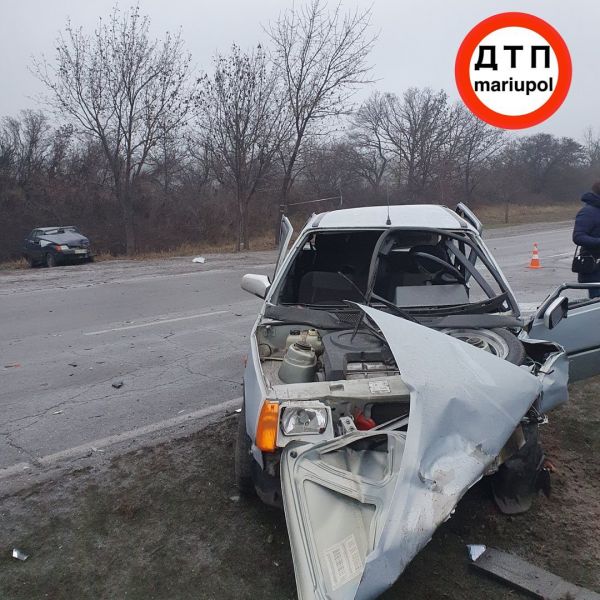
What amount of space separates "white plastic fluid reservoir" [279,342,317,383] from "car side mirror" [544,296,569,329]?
5.25ft

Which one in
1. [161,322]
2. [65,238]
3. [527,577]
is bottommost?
[527,577]

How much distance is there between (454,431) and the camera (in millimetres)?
2383

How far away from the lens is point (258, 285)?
477cm

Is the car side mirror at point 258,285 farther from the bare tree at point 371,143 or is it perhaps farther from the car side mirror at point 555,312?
the bare tree at point 371,143

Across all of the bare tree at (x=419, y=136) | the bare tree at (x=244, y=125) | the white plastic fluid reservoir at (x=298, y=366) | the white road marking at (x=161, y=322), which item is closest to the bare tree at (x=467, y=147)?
the bare tree at (x=419, y=136)

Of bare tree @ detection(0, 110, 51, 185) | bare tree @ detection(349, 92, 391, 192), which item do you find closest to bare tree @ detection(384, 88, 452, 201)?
bare tree @ detection(349, 92, 391, 192)

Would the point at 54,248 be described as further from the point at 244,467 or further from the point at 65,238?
the point at 244,467

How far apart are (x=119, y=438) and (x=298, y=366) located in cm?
195

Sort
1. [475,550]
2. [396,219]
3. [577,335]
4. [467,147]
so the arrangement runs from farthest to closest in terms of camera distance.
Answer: [467,147], [396,219], [577,335], [475,550]

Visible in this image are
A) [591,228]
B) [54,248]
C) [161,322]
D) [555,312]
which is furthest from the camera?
[54,248]

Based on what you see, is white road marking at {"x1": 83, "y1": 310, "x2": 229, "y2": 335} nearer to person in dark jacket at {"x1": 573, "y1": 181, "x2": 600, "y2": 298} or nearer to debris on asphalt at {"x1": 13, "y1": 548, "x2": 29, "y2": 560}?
debris on asphalt at {"x1": 13, "y1": 548, "x2": 29, "y2": 560}

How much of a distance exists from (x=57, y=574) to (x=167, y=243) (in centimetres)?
2429

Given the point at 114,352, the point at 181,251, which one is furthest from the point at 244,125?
the point at 114,352

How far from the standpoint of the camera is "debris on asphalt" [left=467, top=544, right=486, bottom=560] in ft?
9.29
